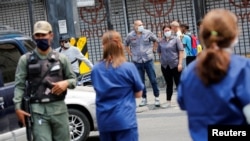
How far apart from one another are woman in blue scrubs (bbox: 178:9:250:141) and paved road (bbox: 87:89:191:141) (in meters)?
5.10

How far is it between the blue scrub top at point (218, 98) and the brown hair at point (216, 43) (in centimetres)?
6

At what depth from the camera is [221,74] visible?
340 cm

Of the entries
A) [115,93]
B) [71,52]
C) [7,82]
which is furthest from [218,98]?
[71,52]

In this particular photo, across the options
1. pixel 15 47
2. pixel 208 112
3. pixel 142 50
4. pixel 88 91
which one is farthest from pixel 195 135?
pixel 142 50

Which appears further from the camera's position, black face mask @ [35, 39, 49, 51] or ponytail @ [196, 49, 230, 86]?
black face mask @ [35, 39, 49, 51]

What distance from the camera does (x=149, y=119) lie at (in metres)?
10.8

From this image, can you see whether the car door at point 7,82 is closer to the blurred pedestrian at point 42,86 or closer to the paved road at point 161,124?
the blurred pedestrian at point 42,86

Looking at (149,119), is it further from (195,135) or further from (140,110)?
(195,135)

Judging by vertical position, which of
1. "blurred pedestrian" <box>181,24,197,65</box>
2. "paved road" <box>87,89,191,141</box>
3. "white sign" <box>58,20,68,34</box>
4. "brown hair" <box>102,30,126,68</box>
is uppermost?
"white sign" <box>58,20,68,34</box>

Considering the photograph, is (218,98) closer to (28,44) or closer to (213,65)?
(213,65)

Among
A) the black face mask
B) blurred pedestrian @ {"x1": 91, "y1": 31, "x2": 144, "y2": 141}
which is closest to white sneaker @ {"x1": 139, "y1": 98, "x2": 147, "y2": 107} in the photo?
the black face mask

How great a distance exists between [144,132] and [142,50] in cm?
261

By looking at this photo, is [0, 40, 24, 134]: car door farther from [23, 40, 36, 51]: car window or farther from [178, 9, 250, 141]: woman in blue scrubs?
[178, 9, 250, 141]: woman in blue scrubs

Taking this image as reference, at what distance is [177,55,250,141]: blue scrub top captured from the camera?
3402 millimetres
